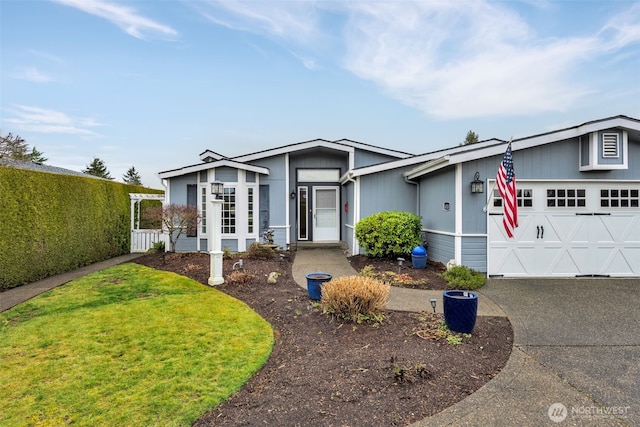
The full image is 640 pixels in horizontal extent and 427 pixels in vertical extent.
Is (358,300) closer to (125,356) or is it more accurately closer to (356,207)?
(125,356)

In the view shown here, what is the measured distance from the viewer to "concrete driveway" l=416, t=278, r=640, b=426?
2732 mm

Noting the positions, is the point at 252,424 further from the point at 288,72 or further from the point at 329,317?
the point at 288,72

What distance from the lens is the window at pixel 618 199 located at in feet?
25.8

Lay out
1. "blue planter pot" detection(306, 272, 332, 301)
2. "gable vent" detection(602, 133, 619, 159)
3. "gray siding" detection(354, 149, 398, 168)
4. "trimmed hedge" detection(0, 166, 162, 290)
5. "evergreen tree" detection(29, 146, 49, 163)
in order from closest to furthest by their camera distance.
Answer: "blue planter pot" detection(306, 272, 332, 301), "trimmed hedge" detection(0, 166, 162, 290), "gable vent" detection(602, 133, 619, 159), "gray siding" detection(354, 149, 398, 168), "evergreen tree" detection(29, 146, 49, 163)

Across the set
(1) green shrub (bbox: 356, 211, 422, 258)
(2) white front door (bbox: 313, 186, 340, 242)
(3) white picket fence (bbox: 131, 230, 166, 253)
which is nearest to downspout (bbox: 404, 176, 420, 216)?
(1) green shrub (bbox: 356, 211, 422, 258)

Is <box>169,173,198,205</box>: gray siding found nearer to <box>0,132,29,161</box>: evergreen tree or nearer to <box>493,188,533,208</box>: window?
<box>493,188,533,208</box>: window

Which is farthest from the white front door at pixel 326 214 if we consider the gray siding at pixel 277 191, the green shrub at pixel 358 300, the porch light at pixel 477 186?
the green shrub at pixel 358 300

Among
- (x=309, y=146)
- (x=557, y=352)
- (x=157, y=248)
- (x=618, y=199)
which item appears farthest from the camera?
(x=309, y=146)

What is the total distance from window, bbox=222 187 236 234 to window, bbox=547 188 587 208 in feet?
30.4

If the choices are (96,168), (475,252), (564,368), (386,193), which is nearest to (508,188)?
Answer: (475,252)

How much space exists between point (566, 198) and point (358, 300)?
634cm

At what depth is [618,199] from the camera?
7.89m

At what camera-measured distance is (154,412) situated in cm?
283

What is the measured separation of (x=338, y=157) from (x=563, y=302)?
→ 30.7 feet
